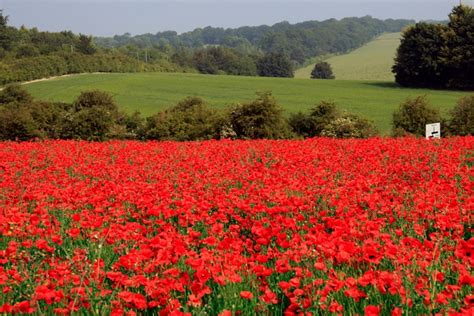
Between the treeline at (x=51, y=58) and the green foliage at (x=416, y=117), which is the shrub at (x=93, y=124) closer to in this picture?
the green foliage at (x=416, y=117)

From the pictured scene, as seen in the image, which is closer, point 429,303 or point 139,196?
point 429,303

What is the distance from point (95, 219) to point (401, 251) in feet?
11.6

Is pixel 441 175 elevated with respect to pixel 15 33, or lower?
lower

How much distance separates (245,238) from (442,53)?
59.3 meters

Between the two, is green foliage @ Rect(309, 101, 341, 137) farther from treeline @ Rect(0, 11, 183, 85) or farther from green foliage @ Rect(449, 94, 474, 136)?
treeline @ Rect(0, 11, 183, 85)

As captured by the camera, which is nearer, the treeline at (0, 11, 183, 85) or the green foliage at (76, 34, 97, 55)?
the treeline at (0, 11, 183, 85)

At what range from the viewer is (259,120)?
933 inches

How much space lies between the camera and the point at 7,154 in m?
14.1

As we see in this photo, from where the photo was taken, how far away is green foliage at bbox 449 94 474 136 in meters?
23.0

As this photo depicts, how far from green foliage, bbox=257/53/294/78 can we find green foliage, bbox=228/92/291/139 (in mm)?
99493

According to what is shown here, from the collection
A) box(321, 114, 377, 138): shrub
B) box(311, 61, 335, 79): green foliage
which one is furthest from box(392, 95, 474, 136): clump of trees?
box(311, 61, 335, 79): green foliage

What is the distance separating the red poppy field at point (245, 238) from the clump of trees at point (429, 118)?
38.1 feet

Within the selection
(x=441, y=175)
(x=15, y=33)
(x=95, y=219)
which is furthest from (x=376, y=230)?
(x=15, y=33)

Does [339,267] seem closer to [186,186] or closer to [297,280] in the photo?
[297,280]
